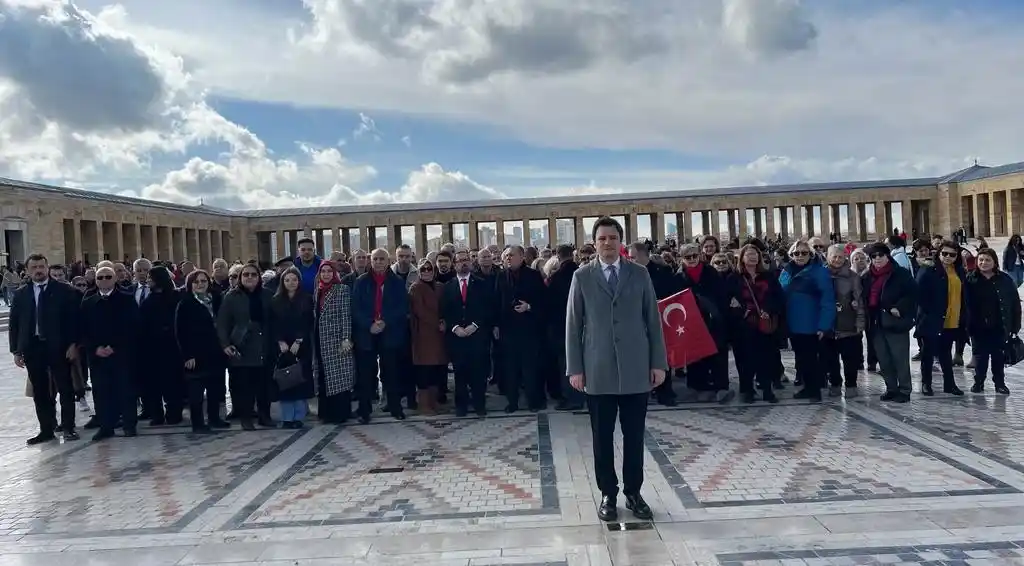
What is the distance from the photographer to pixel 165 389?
26.2ft

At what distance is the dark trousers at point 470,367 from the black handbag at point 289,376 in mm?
1619

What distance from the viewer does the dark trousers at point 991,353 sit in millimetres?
7992

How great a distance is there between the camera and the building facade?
41.2 metres

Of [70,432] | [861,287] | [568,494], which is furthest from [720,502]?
[70,432]

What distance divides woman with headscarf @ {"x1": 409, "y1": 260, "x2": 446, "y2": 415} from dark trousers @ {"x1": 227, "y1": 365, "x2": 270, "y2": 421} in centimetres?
163

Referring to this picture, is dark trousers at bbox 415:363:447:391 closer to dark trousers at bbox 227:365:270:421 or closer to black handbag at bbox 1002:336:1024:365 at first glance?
dark trousers at bbox 227:365:270:421

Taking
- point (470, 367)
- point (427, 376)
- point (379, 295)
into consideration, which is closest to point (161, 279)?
point (379, 295)

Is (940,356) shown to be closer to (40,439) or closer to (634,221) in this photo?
(40,439)

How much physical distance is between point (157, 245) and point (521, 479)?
144ft

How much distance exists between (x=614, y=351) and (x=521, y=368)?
147 inches

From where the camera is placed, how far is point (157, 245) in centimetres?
4359

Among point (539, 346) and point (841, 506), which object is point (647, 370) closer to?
point (841, 506)

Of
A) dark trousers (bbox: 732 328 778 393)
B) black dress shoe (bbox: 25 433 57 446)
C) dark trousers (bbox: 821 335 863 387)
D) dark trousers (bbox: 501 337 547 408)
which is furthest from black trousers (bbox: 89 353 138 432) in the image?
dark trousers (bbox: 821 335 863 387)

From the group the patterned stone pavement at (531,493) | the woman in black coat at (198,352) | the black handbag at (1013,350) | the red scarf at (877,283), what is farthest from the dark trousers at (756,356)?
the woman in black coat at (198,352)
